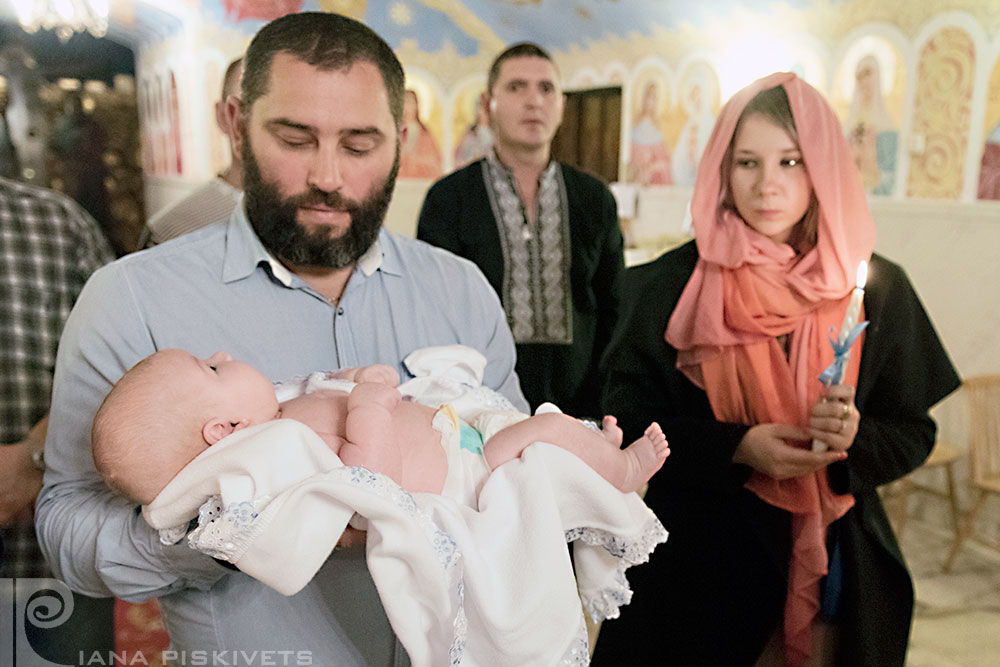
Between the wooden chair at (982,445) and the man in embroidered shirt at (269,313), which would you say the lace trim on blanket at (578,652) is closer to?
the man in embroidered shirt at (269,313)

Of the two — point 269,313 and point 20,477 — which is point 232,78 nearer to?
point 269,313

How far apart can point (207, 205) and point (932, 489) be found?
2.88 metres

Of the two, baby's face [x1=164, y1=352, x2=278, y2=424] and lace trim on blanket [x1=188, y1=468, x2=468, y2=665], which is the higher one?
baby's face [x1=164, y1=352, x2=278, y2=424]

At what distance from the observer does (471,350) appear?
4.23 ft

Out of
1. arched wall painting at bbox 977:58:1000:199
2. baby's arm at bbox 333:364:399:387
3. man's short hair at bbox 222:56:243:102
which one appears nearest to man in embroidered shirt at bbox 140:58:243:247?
man's short hair at bbox 222:56:243:102

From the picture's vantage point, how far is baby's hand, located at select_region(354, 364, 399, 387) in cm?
107

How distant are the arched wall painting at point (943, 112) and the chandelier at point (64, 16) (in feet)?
8.60

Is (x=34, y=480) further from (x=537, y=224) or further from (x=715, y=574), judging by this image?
(x=537, y=224)

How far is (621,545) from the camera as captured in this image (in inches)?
39.8

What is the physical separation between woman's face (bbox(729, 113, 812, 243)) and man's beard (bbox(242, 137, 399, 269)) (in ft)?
2.32

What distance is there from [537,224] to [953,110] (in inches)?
→ 61.9

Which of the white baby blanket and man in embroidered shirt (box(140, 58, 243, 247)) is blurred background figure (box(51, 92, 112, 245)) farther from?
the white baby blanket

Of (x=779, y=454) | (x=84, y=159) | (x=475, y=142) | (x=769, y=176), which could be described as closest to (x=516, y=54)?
(x=475, y=142)

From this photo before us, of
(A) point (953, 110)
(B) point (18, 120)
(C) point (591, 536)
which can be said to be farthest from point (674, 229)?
(B) point (18, 120)
